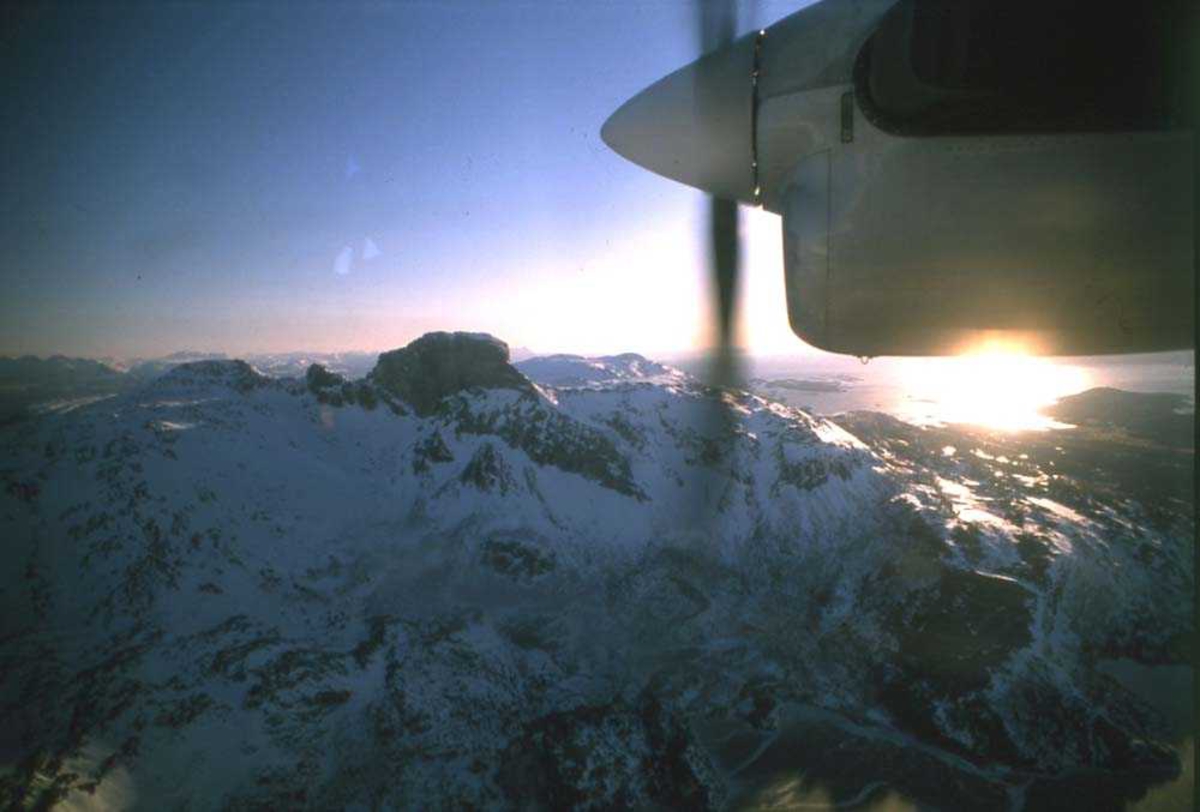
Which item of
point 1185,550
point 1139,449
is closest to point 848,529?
point 1185,550

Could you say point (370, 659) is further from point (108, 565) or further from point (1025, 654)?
point (1025, 654)

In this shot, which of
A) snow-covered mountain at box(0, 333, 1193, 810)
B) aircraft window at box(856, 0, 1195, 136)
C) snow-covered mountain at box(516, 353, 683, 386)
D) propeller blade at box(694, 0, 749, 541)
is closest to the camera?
aircraft window at box(856, 0, 1195, 136)

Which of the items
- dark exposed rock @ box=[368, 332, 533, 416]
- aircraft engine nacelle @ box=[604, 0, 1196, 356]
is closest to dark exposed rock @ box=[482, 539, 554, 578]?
dark exposed rock @ box=[368, 332, 533, 416]

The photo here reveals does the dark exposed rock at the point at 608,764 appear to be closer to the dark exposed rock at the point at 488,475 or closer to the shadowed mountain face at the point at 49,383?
the dark exposed rock at the point at 488,475

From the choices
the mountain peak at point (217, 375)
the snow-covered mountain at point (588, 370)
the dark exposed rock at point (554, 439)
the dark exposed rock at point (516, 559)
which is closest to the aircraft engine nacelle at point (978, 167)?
the dark exposed rock at point (516, 559)

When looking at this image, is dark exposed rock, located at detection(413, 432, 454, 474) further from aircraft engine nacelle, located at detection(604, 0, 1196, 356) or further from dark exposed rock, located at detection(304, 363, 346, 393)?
aircraft engine nacelle, located at detection(604, 0, 1196, 356)

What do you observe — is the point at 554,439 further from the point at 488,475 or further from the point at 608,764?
the point at 608,764

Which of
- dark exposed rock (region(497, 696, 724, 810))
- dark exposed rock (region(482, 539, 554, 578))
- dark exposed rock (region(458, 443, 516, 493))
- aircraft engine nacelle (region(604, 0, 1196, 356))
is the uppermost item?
aircraft engine nacelle (region(604, 0, 1196, 356))

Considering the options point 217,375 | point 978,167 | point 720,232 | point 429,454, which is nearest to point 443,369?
point 429,454
